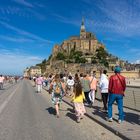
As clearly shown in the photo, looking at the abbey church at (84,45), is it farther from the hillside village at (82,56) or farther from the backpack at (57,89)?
the backpack at (57,89)

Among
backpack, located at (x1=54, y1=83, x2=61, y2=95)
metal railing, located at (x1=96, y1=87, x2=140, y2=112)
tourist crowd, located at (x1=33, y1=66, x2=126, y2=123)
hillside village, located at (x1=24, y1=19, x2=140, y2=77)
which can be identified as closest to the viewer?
tourist crowd, located at (x1=33, y1=66, x2=126, y2=123)

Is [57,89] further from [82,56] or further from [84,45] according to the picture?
[84,45]

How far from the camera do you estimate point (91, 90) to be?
59.7 feet

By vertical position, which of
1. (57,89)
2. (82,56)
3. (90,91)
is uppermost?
(82,56)

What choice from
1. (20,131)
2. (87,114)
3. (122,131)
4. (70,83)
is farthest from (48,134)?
(70,83)

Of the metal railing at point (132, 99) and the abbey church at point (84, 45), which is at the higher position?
the abbey church at point (84, 45)

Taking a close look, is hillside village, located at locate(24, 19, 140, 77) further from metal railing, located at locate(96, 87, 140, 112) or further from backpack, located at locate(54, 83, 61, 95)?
backpack, located at locate(54, 83, 61, 95)

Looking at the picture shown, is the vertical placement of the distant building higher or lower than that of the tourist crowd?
higher

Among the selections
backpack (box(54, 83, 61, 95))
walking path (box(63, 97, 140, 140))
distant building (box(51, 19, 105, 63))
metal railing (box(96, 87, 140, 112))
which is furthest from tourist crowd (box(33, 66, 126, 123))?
distant building (box(51, 19, 105, 63))

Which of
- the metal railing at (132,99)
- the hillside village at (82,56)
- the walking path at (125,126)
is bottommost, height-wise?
the walking path at (125,126)

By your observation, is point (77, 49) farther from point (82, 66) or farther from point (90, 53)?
point (82, 66)

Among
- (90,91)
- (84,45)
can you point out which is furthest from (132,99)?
(84,45)

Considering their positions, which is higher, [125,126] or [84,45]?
[84,45]

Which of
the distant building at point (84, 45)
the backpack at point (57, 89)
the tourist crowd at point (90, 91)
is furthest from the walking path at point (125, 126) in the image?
the distant building at point (84, 45)
